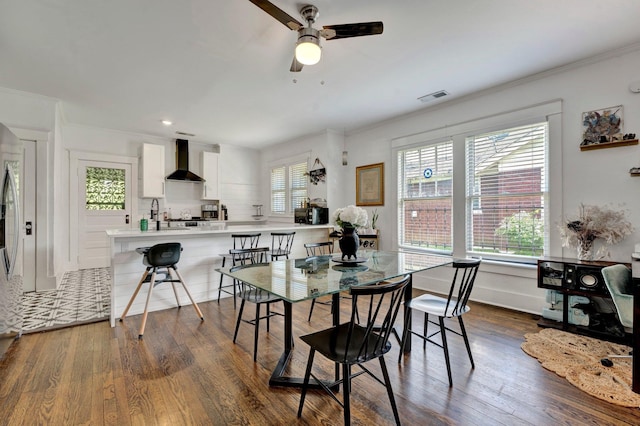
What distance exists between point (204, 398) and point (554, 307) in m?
3.58

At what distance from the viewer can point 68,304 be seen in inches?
150

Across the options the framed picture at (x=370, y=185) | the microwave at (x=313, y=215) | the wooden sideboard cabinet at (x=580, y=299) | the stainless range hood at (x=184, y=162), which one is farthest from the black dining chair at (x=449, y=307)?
the stainless range hood at (x=184, y=162)

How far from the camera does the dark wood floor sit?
180 centimetres

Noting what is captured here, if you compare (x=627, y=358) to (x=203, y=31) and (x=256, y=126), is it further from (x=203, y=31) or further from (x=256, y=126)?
(x=256, y=126)

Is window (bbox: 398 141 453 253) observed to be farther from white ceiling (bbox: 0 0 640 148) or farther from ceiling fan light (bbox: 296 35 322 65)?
ceiling fan light (bbox: 296 35 322 65)

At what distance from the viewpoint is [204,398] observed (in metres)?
1.98

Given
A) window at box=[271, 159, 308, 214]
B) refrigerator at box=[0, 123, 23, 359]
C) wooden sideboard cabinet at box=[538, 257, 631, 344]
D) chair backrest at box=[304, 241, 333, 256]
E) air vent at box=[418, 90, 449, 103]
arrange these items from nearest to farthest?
1. refrigerator at box=[0, 123, 23, 359]
2. wooden sideboard cabinet at box=[538, 257, 631, 344]
3. chair backrest at box=[304, 241, 333, 256]
4. air vent at box=[418, 90, 449, 103]
5. window at box=[271, 159, 308, 214]

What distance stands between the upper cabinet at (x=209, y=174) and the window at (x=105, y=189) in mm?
1570

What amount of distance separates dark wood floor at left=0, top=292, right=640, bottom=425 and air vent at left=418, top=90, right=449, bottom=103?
9.72 ft

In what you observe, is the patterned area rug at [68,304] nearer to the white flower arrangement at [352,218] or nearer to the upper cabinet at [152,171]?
the upper cabinet at [152,171]

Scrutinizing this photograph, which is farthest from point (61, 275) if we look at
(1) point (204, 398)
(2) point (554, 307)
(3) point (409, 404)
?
(2) point (554, 307)

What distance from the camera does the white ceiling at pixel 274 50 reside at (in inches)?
92.8

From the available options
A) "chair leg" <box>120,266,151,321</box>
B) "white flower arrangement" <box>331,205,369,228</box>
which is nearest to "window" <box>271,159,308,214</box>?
"chair leg" <box>120,266,151,321</box>

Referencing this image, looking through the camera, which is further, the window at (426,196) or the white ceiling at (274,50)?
the window at (426,196)
